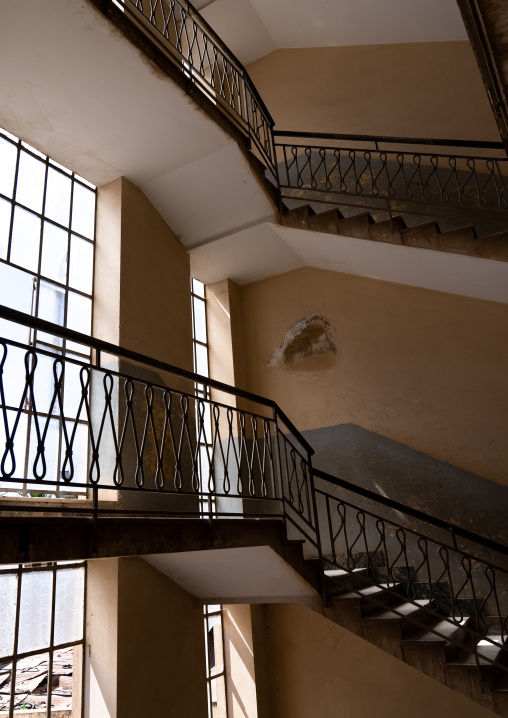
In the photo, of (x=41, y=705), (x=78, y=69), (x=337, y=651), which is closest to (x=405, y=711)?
(x=337, y=651)

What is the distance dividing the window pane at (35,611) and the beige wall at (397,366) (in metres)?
3.81

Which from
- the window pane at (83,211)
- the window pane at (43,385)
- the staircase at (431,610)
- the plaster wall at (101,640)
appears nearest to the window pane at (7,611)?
the plaster wall at (101,640)

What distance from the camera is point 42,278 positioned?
5055 mm

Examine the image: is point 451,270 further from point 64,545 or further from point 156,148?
point 64,545

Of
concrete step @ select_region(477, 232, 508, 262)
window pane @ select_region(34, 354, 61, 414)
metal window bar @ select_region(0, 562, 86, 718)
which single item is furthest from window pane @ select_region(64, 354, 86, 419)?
concrete step @ select_region(477, 232, 508, 262)

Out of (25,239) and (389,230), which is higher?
(389,230)

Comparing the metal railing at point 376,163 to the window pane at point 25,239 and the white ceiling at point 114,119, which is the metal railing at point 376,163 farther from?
the window pane at point 25,239

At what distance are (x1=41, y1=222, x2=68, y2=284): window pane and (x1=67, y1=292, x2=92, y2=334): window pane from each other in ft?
0.71

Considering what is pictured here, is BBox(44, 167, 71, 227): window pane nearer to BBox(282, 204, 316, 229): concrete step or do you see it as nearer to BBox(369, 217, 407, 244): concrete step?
BBox(282, 204, 316, 229): concrete step

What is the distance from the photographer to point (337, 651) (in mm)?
6438

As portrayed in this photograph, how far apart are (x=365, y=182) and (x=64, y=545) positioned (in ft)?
20.9

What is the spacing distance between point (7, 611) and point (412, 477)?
4.36 m

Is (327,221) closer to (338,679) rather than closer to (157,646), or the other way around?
(157,646)

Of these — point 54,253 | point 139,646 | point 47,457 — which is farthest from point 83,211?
point 139,646
